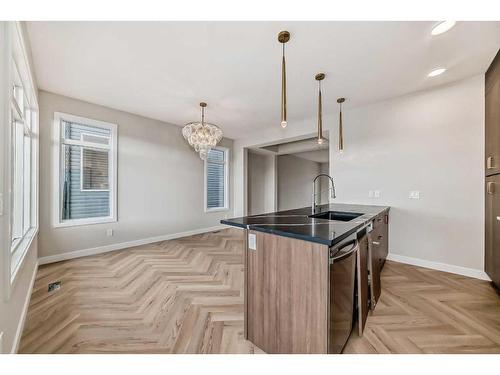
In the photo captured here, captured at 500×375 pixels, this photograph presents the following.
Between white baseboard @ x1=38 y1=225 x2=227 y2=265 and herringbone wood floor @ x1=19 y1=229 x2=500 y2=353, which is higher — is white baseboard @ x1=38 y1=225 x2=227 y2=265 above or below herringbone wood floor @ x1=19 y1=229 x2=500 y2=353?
above

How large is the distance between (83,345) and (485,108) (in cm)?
509

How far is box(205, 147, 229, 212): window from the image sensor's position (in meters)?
5.88

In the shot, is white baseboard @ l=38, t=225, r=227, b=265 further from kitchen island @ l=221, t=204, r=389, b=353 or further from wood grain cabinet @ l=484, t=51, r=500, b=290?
wood grain cabinet @ l=484, t=51, r=500, b=290

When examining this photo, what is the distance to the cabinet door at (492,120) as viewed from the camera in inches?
96.5

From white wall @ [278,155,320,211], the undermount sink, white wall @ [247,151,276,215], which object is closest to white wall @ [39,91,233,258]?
white wall @ [247,151,276,215]

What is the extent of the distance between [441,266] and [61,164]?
243 inches

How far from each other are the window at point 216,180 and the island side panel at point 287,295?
4342 mm

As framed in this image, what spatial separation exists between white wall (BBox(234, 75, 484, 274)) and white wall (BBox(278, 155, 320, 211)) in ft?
13.3

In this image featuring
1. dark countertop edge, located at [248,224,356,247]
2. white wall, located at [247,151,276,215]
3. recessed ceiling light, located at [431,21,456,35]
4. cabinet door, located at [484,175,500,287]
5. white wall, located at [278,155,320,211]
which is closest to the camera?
dark countertop edge, located at [248,224,356,247]

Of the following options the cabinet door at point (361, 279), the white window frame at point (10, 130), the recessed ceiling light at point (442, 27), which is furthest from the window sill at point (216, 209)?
the recessed ceiling light at point (442, 27)

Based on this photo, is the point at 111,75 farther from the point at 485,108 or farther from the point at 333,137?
the point at 485,108

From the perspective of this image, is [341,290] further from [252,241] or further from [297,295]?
[252,241]

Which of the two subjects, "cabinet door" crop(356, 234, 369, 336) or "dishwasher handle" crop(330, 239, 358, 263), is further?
"cabinet door" crop(356, 234, 369, 336)
